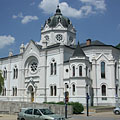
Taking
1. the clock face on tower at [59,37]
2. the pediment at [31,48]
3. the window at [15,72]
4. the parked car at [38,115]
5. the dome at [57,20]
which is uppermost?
the dome at [57,20]

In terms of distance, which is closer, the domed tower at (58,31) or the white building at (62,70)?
the white building at (62,70)

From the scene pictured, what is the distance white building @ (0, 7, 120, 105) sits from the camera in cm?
4371

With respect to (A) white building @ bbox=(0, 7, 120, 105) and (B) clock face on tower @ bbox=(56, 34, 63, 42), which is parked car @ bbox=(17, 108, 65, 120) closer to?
(A) white building @ bbox=(0, 7, 120, 105)

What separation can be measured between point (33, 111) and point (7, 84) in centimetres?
4344

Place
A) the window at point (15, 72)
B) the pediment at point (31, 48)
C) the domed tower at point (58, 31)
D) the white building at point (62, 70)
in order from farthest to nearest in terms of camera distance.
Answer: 1. the domed tower at point (58, 31)
2. the window at point (15, 72)
3. the pediment at point (31, 48)
4. the white building at point (62, 70)

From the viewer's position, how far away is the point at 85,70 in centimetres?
4341

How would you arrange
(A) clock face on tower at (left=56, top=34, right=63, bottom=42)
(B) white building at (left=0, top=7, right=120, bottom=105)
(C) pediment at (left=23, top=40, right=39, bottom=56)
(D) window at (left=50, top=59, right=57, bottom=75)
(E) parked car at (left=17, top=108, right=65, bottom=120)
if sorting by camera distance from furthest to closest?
(A) clock face on tower at (left=56, top=34, right=63, bottom=42)
(C) pediment at (left=23, top=40, right=39, bottom=56)
(D) window at (left=50, top=59, right=57, bottom=75)
(B) white building at (left=0, top=7, right=120, bottom=105)
(E) parked car at (left=17, top=108, right=65, bottom=120)

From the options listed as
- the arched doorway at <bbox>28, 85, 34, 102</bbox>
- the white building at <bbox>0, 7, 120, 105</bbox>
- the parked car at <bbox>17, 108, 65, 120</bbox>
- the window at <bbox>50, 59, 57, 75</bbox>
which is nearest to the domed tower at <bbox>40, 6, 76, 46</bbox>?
the white building at <bbox>0, 7, 120, 105</bbox>

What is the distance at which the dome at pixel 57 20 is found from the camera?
197 ft

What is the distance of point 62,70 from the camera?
47.0m

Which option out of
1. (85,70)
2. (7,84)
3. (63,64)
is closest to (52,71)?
(63,64)

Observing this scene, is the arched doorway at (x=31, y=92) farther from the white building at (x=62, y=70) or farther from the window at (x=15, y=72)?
the window at (x=15, y=72)

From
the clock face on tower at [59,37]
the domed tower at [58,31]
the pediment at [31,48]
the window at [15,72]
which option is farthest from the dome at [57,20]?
the window at [15,72]

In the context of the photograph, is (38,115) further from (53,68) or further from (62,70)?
(53,68)
